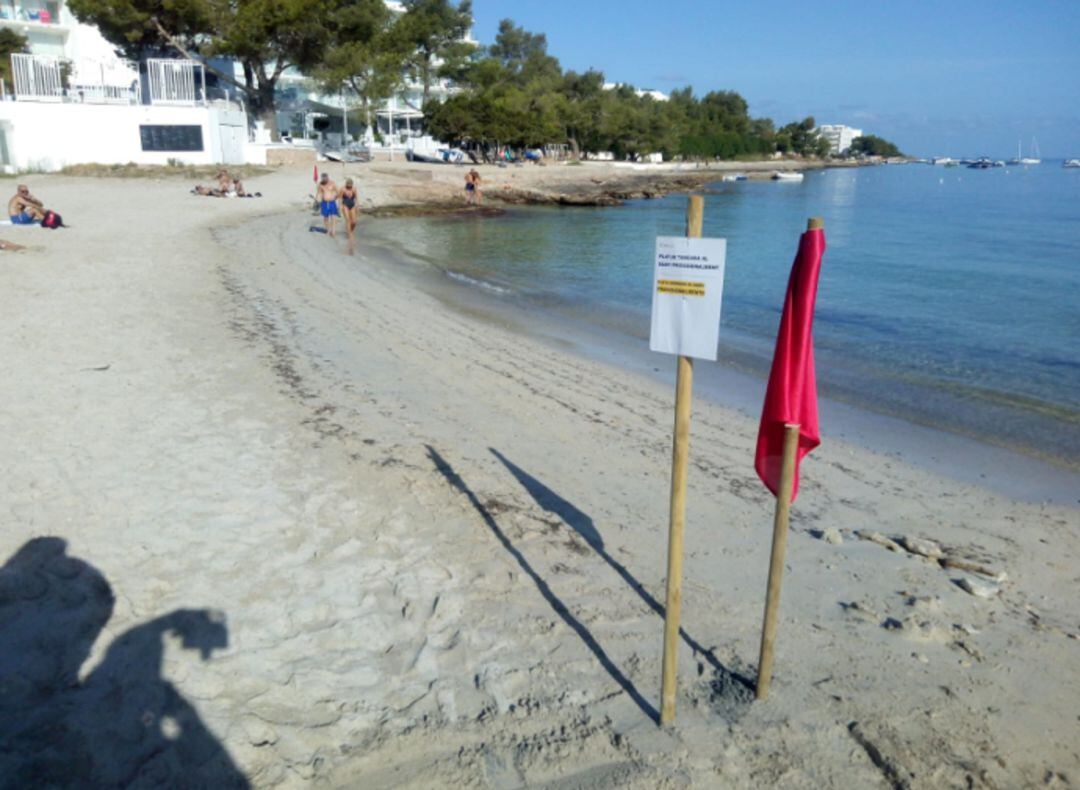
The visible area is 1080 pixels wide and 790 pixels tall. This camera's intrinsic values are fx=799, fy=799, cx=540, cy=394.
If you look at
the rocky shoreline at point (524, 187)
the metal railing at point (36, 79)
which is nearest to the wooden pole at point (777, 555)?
the rocky shoreline at point (524, 187)

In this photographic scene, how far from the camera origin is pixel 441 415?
312 inches

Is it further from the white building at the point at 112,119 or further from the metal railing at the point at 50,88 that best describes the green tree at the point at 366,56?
the metal railing at the point at 50,88

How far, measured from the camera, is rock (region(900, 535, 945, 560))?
17.6 ft

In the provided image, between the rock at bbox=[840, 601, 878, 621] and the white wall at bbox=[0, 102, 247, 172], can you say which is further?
the white wall at bbox=[0, 102, 247, 172]

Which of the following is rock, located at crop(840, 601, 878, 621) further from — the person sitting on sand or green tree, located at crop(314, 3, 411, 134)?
green tree, located at crop(314, 3, 411, 134)

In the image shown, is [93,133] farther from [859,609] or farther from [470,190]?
[859,609]

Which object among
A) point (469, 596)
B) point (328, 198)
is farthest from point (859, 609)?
point (328, 198)

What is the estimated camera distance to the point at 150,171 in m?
36.8

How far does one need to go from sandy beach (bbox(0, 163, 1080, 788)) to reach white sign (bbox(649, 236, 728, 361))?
1714mm

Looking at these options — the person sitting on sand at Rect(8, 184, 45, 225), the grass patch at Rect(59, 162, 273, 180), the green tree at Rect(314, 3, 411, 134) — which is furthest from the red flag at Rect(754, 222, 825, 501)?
the green tree at Rect(314, 3, 411, 134)

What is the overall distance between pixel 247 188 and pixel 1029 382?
32.4 m

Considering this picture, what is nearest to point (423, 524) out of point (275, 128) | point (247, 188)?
point (247, 188)

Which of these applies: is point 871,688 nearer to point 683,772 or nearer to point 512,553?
point 683,772

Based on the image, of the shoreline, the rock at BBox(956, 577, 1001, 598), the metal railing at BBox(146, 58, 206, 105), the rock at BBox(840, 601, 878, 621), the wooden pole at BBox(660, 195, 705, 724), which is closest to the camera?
the wooden pole at BBox(660, 195, 705, 724)
